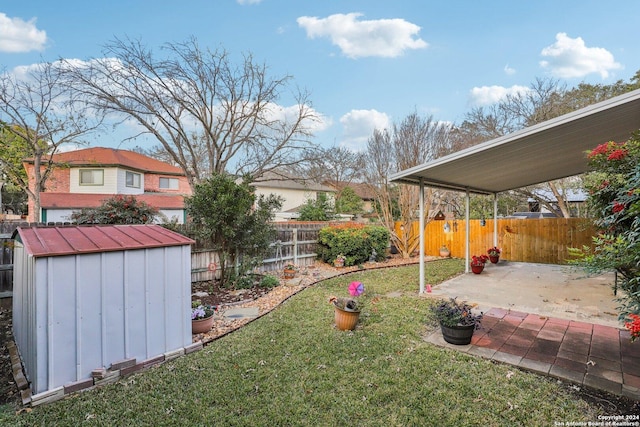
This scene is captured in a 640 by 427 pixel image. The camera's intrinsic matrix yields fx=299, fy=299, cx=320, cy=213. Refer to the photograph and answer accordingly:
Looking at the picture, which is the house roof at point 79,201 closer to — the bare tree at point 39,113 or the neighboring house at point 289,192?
the bare tree at point 39,113

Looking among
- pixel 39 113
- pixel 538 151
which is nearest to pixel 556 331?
pixel 538 151

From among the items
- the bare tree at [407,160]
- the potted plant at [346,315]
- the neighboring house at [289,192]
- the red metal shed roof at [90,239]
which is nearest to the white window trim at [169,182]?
the neighboring house at [289,192]

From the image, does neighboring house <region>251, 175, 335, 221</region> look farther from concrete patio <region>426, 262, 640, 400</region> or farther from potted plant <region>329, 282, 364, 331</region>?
potted plant <region>329, 282, 364, 331</region>

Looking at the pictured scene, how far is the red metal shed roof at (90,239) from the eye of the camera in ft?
9.09

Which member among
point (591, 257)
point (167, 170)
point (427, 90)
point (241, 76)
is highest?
point (241, 76)

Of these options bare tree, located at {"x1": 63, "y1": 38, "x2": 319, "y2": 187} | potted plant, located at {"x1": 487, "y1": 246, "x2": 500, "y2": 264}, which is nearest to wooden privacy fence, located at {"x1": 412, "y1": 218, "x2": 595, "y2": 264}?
potted plant, located at {"x1": 487, "y1": 246, "x2": 500, "y2": 264}

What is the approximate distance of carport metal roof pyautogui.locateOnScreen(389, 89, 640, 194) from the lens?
374 cm

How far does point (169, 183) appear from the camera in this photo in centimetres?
2097

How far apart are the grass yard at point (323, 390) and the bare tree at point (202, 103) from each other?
7.59 metres

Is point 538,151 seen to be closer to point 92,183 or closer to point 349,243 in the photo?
point 349,243

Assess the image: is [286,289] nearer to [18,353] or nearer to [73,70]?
[18,353]

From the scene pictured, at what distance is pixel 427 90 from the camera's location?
10.4 metres

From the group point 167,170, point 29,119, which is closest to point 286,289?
point 29,119

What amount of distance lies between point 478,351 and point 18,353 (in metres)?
5.42
